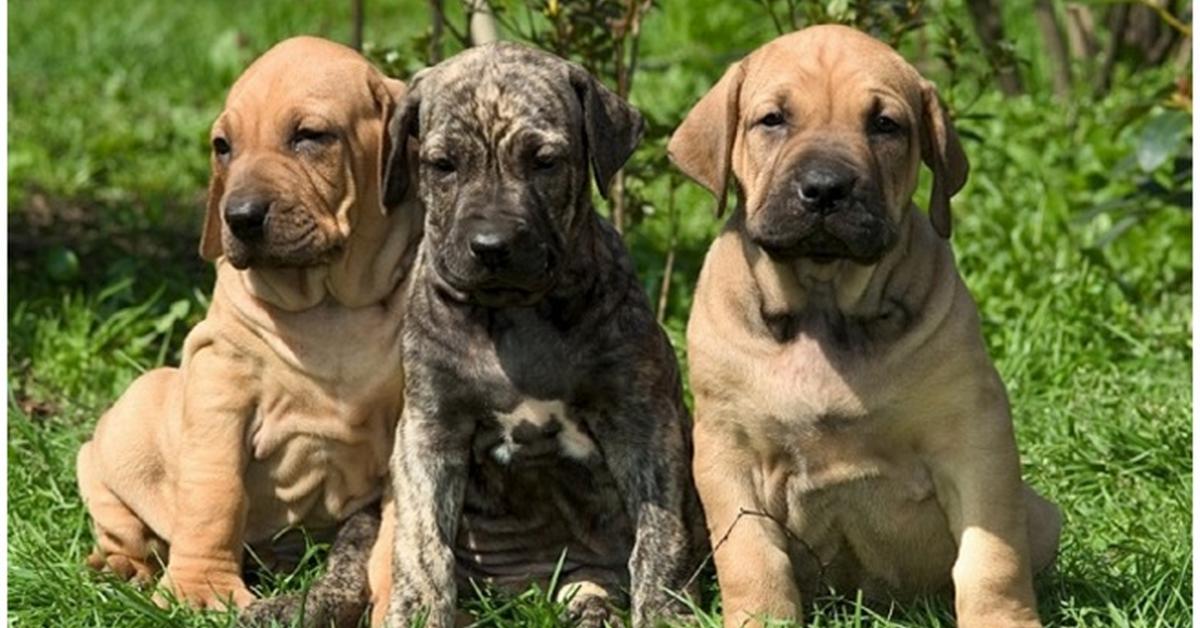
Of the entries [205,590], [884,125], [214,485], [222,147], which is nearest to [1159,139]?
[884,125]

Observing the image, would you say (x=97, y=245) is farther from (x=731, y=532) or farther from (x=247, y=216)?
(x=731, y=532)

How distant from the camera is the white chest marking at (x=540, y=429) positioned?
6215 mm

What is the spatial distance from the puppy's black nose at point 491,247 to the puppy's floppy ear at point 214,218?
3.11 ft

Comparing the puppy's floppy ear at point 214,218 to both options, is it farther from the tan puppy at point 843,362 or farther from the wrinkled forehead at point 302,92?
the tan puppy at point 843,362

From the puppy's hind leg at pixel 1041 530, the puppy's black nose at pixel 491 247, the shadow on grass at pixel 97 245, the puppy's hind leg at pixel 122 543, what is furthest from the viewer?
the shadow on grass at pixel 97 245

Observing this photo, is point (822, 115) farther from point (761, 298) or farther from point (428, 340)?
point (428, 340)

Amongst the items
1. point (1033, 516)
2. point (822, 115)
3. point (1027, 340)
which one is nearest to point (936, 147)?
point (822, 115)

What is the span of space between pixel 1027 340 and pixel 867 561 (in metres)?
2.63

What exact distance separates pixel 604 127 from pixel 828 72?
628mm

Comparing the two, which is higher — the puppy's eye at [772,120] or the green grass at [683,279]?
the puppy's eye at [772,120]

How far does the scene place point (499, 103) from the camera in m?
6.05

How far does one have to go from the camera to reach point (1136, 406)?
7.94 m

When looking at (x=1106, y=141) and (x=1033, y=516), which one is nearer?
(x=1033, y=516)

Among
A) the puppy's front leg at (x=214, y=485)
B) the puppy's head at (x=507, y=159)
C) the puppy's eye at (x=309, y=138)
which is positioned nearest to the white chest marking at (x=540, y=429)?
the puppy's head at (x=507, y=159)
